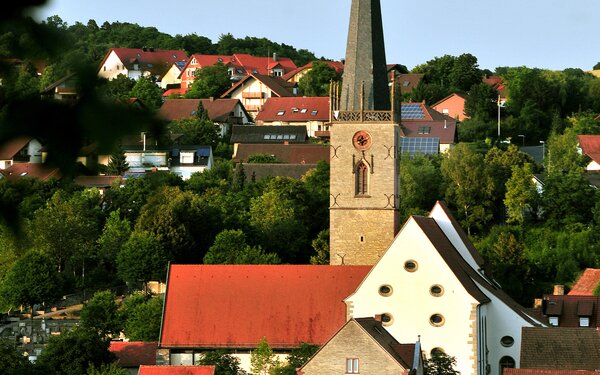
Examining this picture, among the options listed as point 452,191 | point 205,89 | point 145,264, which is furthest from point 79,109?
point 205,89

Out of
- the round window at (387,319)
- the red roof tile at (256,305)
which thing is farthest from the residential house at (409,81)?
the round window at (387,319)

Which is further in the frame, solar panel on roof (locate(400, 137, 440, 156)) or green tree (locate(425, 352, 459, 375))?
solar panel on roof (locate(400, 137, 440, 156))

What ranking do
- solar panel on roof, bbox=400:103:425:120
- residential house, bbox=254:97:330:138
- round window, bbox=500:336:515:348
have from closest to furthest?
round window, bbox=500:336:515:348 → solar panel on roof, bbox=400:103:425:120 → residential house, bbox=254:97:330:138

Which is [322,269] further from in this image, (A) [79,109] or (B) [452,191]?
(A) [79,109]

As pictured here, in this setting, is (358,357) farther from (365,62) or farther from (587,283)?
(587,283)

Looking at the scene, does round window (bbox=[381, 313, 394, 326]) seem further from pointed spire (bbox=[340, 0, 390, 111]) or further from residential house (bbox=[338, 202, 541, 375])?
pointed spire (bbox=[340, 0, 390, 111])

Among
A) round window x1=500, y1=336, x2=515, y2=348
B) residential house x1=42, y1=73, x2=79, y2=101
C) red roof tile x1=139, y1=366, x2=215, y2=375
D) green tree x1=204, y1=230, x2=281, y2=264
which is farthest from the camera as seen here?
green tree x1=204, y1=230, x2=281, y2=264

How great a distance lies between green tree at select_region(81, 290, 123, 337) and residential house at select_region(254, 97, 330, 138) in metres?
40.4

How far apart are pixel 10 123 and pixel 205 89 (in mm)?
104621

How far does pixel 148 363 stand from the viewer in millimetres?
43719

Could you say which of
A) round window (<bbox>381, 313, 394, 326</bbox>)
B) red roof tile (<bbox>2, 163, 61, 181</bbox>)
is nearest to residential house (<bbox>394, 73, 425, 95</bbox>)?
round window (<bbox>381, 313, 394, 326</bbox>)

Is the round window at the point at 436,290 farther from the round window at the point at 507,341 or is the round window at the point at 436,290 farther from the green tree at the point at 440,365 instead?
the round window at the point at 507,341

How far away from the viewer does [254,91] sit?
107 m

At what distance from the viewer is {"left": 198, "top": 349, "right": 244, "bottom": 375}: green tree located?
40.1 metres
